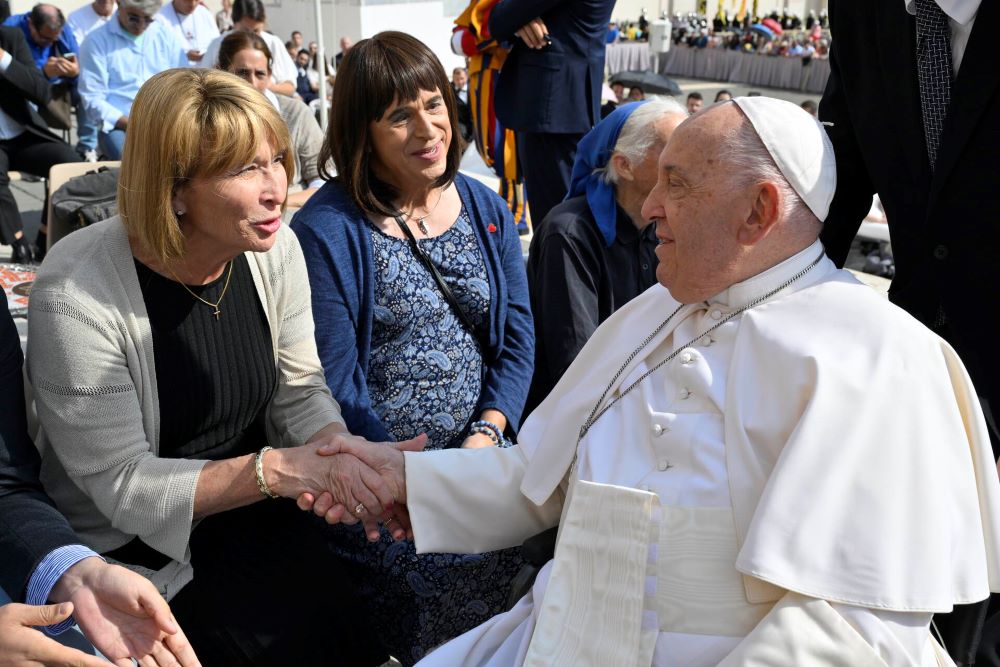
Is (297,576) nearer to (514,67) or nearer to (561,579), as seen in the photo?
(561,579)

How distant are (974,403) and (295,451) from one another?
151 centimetres

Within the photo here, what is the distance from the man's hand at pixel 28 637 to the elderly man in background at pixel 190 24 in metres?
7.87

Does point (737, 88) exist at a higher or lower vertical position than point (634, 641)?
lower

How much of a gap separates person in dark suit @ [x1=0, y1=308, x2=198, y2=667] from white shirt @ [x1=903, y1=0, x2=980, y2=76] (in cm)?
209

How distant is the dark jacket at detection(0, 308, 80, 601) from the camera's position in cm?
199

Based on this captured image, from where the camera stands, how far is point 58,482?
7.51 ft

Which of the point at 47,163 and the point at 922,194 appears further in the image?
the point at 47,163

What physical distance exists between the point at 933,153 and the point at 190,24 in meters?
8.39

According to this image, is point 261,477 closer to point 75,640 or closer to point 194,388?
point 194,388

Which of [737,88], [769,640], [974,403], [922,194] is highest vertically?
[922,194]

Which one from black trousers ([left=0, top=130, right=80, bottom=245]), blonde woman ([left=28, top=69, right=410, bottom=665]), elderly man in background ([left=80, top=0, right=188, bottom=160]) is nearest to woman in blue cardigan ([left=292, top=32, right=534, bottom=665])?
blonde woman ([left=28, top=69, right=410, bottom=665])

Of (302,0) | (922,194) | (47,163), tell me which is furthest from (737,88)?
(922,194)

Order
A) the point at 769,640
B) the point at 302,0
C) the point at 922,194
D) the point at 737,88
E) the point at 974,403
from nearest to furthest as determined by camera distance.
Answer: the point at 769,640 → the point at 974,403 → the point at 922,194 → the point at 302,0 → the point at 737,88

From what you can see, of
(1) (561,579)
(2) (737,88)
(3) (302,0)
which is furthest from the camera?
(2) (737,88)
